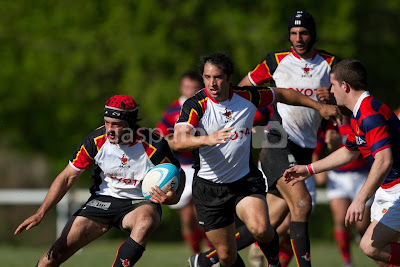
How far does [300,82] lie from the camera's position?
795cm

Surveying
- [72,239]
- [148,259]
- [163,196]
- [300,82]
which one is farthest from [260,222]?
[148,259]

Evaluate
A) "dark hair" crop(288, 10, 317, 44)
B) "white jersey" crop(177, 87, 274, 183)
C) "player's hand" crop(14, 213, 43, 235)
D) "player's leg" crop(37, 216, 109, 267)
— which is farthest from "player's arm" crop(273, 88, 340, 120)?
"player's hand" crop(14, 213, 43, 235)

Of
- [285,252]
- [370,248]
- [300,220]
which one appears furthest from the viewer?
[285,252]

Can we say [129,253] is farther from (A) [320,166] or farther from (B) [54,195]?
(A) [320,166]

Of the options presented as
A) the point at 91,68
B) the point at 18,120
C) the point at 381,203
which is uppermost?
the point at 381,203

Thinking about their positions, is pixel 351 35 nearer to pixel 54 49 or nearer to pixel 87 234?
pixel 54 49

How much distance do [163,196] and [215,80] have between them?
1191mm

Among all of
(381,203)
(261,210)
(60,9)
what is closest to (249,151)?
(261,210)

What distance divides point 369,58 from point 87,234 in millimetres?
11972

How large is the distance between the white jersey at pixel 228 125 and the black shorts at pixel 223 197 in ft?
0.22

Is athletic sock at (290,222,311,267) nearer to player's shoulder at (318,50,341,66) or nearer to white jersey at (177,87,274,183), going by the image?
white jersey at (177,87,274,183)

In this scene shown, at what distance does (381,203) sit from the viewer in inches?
265

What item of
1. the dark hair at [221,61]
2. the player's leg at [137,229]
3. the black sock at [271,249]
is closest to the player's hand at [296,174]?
the black sock at [271,249]

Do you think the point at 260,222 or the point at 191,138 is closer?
the point at 191,138
